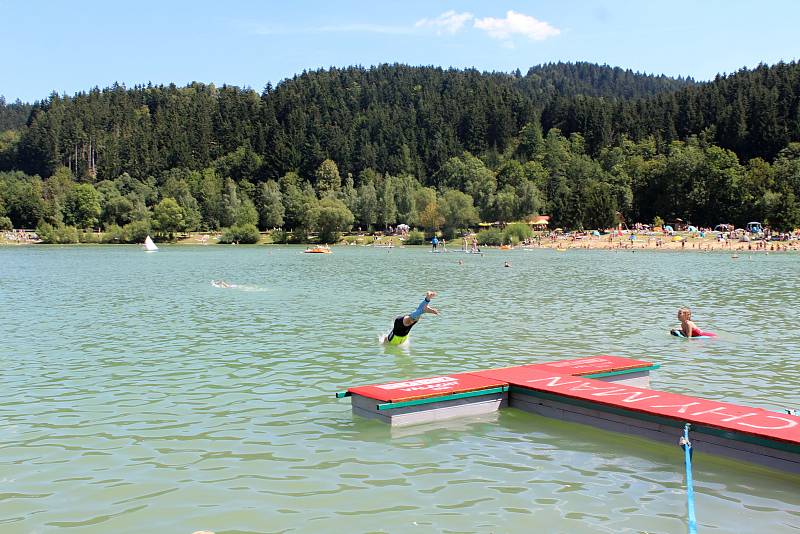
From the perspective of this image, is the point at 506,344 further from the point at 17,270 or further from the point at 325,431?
the point at 17,270

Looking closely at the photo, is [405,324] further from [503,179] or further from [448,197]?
[503,179]

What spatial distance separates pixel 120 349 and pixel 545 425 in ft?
43.0

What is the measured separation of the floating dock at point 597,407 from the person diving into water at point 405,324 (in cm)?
519

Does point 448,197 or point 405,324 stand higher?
point 448,197

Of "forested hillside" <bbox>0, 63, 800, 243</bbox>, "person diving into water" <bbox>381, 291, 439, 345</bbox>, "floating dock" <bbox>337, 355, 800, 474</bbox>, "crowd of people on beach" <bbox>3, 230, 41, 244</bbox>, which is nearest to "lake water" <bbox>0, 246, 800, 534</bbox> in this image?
"floating dock" <bbox>337, 355, 800, 474</bbox>

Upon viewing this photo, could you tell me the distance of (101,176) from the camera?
192 m

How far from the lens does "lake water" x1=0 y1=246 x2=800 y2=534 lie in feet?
31.3

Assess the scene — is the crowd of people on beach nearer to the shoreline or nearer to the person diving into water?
the shoreline

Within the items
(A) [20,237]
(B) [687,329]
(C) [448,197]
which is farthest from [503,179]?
(B) [687,329]

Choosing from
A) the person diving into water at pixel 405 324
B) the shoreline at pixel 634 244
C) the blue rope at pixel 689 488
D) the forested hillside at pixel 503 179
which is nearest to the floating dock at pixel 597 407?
the blue rope at pixel 689 488

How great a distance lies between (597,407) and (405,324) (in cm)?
917

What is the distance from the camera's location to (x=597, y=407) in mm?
12875

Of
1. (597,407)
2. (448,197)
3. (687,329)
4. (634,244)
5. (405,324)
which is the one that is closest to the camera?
(597,407)

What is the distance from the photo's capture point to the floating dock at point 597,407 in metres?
11.0
